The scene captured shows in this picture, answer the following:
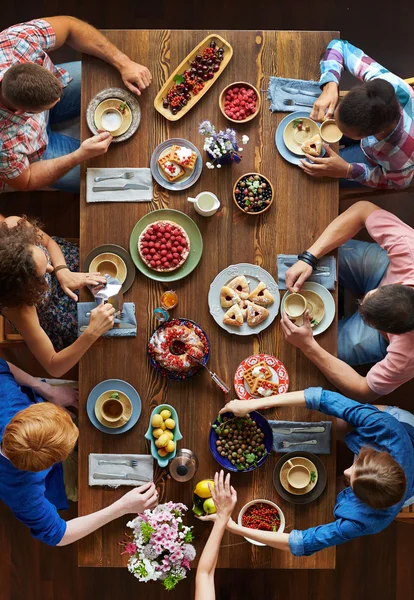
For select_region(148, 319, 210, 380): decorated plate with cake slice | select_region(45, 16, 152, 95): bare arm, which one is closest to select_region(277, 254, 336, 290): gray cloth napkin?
select_region(148, 319, 210, 380): decorated plate with cake slice

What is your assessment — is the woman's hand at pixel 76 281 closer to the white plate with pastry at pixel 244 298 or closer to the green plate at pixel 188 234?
A: the green plate at pixel 188 234

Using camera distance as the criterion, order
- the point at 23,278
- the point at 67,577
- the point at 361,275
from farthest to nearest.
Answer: the point at 67,577 < the point at 361,275 < the point at 23,278

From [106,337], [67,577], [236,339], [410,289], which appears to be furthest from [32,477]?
[410,289]

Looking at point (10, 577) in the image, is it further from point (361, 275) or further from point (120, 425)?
point (361, 275)

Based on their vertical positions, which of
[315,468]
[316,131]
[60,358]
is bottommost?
[315,468]

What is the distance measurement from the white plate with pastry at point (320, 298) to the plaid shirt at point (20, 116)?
51.2 inches

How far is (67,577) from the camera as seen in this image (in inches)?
129

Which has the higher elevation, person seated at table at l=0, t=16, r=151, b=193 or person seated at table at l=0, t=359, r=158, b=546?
person seated at table at l=0, t=16, r=151, b=193

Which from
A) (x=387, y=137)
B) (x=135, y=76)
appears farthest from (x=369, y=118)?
(x=135, y=76)

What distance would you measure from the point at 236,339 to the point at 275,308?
22cm

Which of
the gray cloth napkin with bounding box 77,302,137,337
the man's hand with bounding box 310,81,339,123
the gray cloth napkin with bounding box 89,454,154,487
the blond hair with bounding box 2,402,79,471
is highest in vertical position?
the man's hand with bounding box 310,81,339,123

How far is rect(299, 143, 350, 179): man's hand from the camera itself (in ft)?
8.05

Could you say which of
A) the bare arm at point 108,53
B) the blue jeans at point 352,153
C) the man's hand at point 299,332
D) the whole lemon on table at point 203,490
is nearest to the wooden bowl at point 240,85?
the bare arm at point 108,53

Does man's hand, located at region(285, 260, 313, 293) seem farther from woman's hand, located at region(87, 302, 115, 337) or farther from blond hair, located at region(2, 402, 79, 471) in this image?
blond hair, located at region(2, 402, 79, 471)
